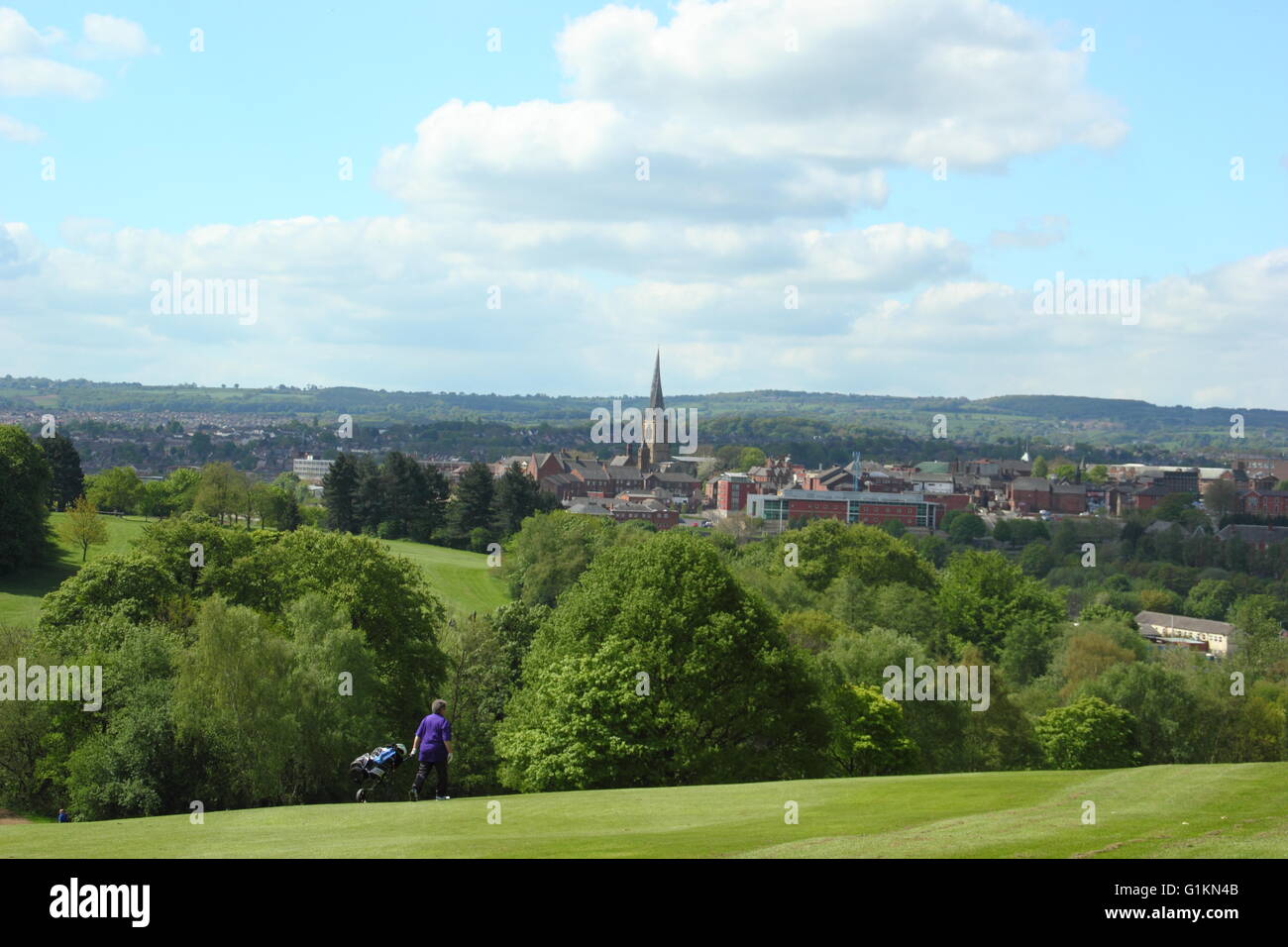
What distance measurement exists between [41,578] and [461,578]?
3079cm

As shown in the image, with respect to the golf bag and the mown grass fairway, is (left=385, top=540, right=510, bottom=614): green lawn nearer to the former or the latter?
the golf bag

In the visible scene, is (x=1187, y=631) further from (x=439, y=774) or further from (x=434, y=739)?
(x=434, y=739)

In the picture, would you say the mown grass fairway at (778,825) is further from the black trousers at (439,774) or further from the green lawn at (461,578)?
the green lawn at (461,578)

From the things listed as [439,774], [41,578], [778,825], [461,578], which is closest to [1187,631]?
[461,578]

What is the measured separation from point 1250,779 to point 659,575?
1804 centimetres

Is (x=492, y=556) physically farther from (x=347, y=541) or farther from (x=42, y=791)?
(x=42, y=791)

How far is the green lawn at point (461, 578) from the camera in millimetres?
85519

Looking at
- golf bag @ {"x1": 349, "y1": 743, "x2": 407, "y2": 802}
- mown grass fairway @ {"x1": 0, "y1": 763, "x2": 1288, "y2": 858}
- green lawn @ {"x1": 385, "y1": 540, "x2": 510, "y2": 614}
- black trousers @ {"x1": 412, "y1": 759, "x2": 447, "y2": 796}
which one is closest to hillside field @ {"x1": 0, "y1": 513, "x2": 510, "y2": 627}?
green lawn @ {"x1": 385, "y1": 540, "x2": 510, "y2": 614}

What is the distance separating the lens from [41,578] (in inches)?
2832

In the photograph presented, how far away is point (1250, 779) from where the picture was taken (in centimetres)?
2175

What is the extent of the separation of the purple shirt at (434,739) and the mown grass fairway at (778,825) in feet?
2.92

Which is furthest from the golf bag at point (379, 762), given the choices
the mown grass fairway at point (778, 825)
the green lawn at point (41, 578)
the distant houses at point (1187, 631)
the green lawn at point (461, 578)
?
the distant houses at point (1187, 631)
